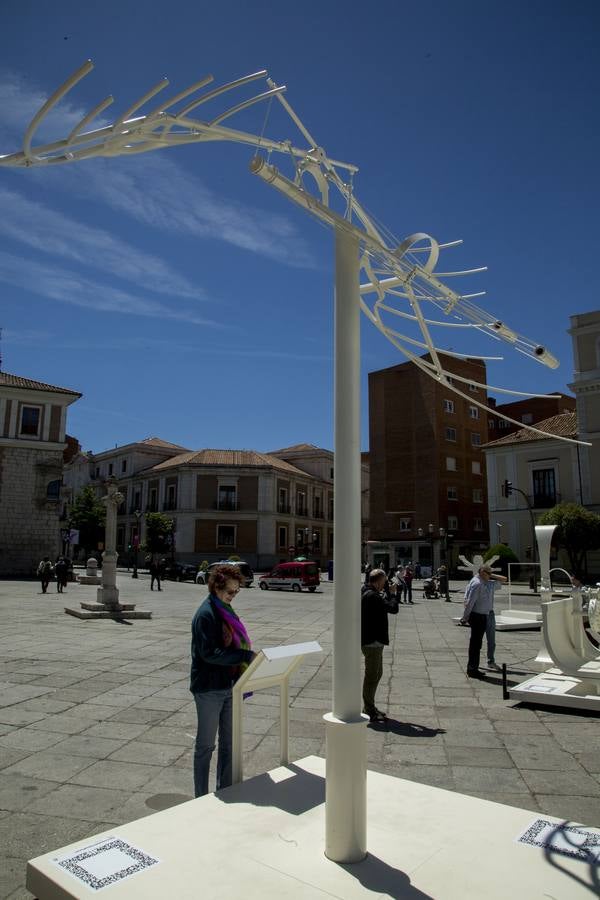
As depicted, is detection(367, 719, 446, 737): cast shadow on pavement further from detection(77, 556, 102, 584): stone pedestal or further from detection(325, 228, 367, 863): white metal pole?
detection(77, 556, 102, 584): stone pedestal

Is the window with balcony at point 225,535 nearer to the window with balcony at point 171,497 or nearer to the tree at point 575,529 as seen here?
the window with balcony at point 171,497

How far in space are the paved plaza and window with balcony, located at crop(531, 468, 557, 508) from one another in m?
29.4

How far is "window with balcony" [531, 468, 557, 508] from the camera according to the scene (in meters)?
38.0

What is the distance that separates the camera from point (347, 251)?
332 centimetres

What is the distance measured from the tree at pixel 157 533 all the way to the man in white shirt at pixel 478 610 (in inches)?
1805

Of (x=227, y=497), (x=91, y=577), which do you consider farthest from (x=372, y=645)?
(x=227, y=497)

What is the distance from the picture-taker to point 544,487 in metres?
38.8

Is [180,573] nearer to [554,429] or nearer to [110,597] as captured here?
[110,597]

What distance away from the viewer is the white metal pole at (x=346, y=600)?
2.93 meters

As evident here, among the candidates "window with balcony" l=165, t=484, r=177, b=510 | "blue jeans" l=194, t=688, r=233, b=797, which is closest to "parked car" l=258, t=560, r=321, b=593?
"window with balcony" l=165, t=484, r=177, b=510

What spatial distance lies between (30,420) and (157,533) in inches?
691

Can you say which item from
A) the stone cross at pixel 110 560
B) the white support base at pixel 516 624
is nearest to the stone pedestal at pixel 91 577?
the stone cross at pixel 110 560

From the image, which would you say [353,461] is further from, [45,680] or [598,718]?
[45,680]

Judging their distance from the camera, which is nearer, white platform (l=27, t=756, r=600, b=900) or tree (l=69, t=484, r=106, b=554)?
white platform (l=27, t=756, r=600, b=900)
